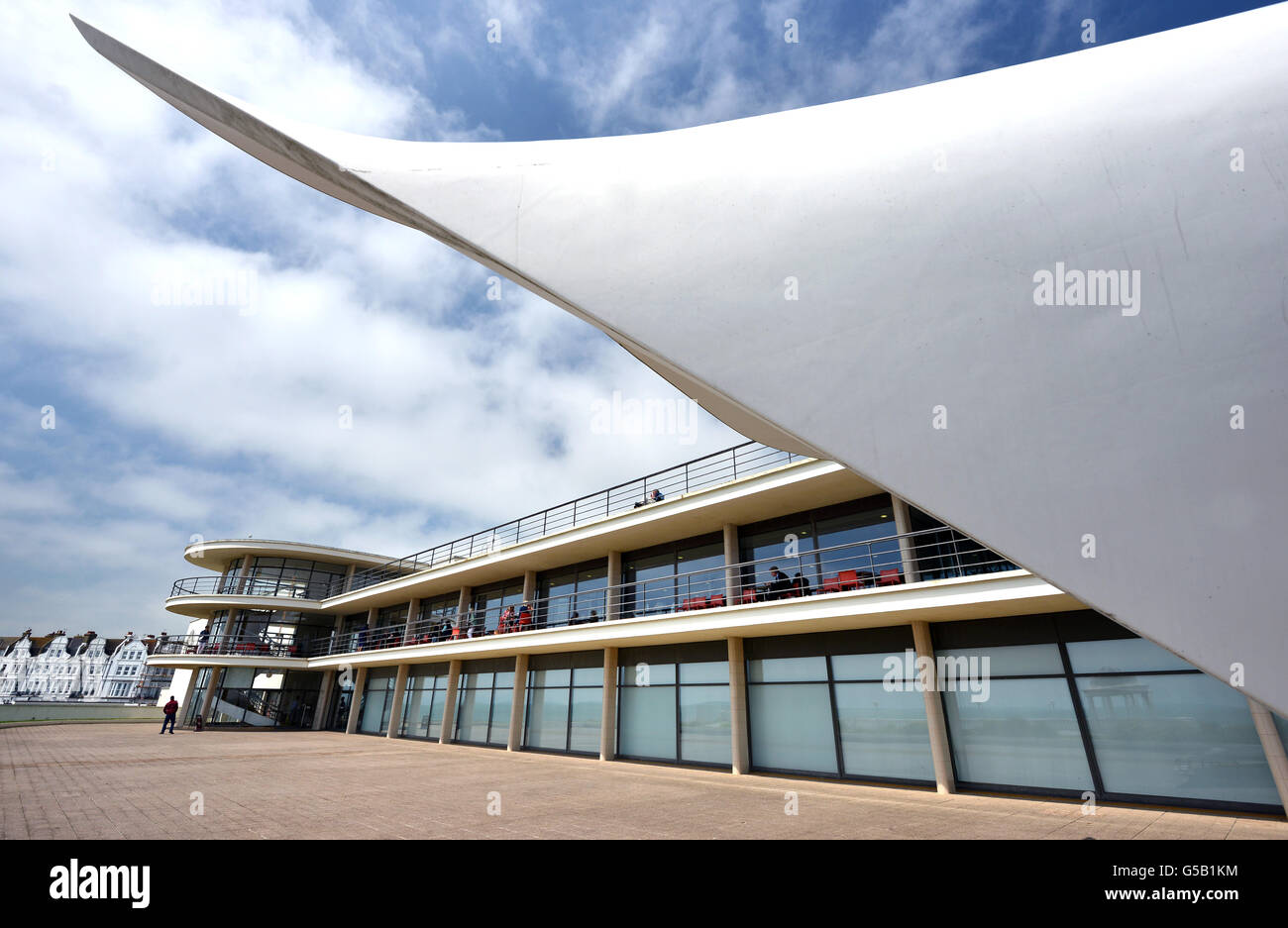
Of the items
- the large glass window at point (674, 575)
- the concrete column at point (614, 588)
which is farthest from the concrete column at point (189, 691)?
the large glass window at point (674, 575)

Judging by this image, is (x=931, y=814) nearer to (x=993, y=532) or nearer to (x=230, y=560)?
(x=993, y=532)

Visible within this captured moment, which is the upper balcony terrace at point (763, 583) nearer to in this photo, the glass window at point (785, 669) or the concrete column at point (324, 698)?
the glass window at point (785, 669)

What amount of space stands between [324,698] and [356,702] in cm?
308

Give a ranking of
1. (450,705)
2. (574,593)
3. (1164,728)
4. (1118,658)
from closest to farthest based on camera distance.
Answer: (1164,728) → (1118,658) → (574,593) → (450,705)

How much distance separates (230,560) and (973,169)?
113 feet

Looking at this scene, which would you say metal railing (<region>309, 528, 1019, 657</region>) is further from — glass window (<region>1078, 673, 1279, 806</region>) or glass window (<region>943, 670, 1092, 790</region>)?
glass window (<region>1078, 673, 1279, 806</region>)

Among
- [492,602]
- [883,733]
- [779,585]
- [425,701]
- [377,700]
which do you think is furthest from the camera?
[377,700]

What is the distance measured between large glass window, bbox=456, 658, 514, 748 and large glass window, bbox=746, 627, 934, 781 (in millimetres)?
9097

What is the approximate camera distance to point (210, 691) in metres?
25.2

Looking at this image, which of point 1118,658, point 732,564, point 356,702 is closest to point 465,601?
point 356,702

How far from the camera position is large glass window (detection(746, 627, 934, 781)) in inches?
406

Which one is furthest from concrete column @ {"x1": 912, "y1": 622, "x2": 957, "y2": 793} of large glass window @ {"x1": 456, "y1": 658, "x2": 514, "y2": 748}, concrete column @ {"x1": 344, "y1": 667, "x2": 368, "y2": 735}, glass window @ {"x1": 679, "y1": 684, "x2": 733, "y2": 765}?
concrete column @ {"x1": 344, "y1": 667, "x2": 368, "y2": 735}

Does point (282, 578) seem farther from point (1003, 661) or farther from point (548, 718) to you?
point (1003, 661)

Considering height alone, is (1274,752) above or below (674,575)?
below
